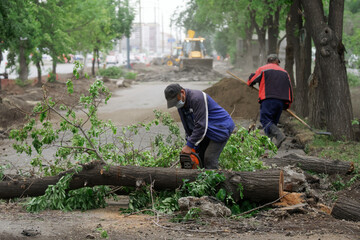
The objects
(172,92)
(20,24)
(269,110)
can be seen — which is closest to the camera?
(172,92)

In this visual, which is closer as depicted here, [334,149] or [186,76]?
[334,149]

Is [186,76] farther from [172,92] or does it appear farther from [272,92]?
[172,92]

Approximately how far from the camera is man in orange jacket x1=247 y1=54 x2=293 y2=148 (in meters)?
10.5

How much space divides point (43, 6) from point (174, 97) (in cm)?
1738

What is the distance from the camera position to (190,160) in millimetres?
6793

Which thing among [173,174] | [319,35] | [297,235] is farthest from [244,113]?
[297,235]

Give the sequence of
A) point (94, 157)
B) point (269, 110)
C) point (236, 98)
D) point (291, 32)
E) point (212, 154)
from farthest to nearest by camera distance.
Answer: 1. point (236, 98)
2. point (291, 32)
3. point (269, 110)
4. point (94, 157)
5. point (212, 154)

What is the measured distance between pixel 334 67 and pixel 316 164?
3.35 m

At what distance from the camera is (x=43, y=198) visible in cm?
665

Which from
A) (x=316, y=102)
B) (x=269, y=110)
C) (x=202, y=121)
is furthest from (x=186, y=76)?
(x=202, y=121)

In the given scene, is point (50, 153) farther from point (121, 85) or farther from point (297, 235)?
point (121, 85)

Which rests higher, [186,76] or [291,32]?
[291,32]

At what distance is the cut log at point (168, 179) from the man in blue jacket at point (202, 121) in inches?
15.6

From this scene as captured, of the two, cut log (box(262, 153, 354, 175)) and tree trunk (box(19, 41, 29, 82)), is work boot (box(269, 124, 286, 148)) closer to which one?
cut log (box(262, 153, 354, 175))
